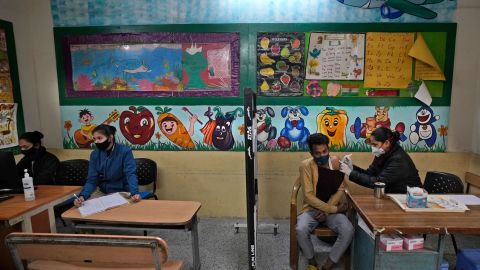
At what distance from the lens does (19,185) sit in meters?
2.28

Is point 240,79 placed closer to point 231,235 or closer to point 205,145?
point 205,145

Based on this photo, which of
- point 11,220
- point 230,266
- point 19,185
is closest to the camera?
point 11,220

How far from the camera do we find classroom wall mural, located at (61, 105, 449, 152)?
10.4 feet

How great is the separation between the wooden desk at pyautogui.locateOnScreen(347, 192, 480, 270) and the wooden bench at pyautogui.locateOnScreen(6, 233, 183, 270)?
1.28 meters

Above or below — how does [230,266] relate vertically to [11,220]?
below

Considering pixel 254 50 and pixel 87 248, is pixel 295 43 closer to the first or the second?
pixel 254 50

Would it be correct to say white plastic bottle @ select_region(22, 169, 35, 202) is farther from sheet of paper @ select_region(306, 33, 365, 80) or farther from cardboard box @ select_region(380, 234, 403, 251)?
sheet of paper @ select_region(306, 33, 365, 80)

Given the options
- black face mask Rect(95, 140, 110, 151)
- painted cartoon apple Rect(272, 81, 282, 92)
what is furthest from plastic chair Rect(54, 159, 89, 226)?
painted cartoon apple Rect(272, 81, 282, 92)

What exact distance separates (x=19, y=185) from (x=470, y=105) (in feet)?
14.6

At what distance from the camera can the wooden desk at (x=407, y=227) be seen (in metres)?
1.65

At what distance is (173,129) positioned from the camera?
338cm

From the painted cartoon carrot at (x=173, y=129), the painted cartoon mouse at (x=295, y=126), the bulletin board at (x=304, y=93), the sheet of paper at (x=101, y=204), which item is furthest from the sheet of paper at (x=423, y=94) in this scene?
Answer: the sheet of paper at (x=101, y=204)

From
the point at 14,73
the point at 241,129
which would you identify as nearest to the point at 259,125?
the point at 241,129

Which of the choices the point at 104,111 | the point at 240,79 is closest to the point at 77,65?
the point at 104,111
